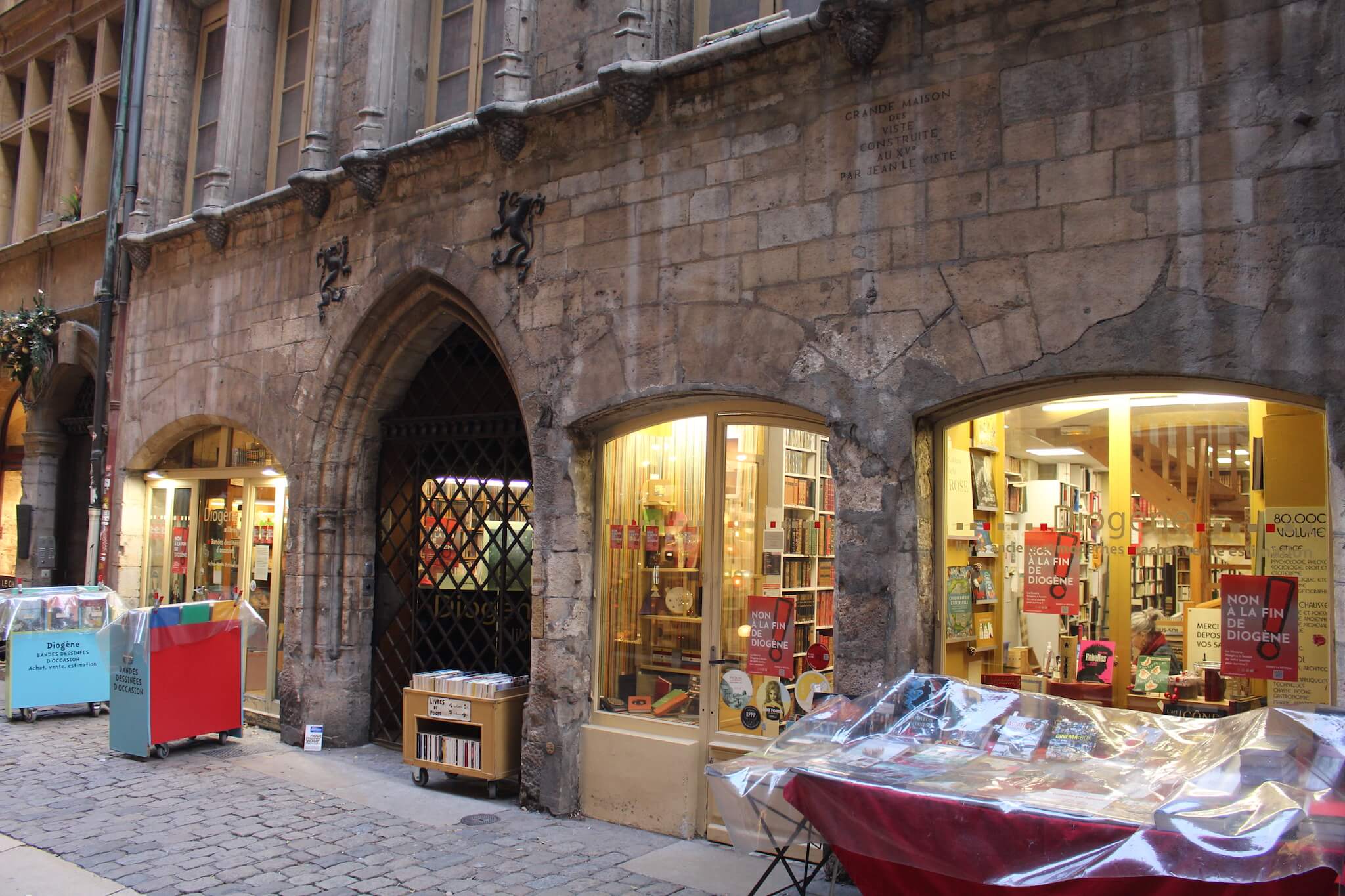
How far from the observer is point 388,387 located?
8164mm

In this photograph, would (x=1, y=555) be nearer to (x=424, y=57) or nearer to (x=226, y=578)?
(x=226, y=578)

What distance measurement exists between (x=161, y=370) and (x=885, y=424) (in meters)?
7.67

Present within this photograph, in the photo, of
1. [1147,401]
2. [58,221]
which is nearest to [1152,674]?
[1147,401]

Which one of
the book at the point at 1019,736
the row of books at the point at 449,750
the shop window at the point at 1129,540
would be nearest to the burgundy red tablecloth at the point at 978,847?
the book at the point at 1019,736

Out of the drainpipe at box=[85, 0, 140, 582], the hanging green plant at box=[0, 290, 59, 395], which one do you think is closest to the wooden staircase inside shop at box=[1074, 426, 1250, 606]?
the drainpipe at box=[85, 0, 140, 582]

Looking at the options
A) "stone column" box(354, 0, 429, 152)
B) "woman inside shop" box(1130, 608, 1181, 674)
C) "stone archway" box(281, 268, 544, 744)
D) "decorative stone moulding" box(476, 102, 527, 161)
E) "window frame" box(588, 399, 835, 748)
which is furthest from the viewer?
"stone archway" box(281, 268, 544, 744)

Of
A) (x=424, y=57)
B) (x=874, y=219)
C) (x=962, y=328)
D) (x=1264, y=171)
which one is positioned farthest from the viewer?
(x=424, y=57)

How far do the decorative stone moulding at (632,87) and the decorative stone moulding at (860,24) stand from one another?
115cm

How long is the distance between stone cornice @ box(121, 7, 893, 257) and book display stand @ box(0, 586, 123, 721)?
3.46 meters

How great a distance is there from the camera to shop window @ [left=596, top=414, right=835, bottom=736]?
228 inches

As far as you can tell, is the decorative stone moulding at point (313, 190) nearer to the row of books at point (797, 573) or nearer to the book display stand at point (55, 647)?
the book display stand at point (55, 647)

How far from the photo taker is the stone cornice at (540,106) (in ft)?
18.1

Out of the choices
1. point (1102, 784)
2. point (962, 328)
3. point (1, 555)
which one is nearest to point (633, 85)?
point (962, 328)

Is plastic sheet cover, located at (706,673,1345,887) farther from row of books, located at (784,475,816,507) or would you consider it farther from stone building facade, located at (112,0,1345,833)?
row of books, located at (784,475,816,507)
